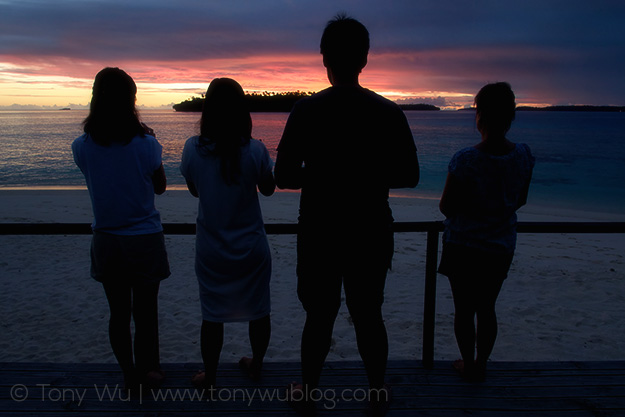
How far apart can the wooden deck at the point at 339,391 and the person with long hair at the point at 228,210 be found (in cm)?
29

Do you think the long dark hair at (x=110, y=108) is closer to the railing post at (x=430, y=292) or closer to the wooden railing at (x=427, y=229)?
the wooden railing at (x=427, y=229)

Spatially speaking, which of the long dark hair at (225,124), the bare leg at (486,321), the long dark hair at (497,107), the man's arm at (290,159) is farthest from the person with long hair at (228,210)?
the bare leg at (486,321)

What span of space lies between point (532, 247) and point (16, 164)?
3172 cm

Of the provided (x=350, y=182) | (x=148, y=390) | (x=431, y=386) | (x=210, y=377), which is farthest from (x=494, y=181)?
(x=148, y=390)

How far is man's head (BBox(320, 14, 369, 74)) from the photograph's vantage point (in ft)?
6.03

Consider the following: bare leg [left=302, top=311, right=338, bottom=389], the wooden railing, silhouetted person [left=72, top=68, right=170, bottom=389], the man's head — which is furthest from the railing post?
silhouetted person [left=72, top=68, right=170, bottom=389]

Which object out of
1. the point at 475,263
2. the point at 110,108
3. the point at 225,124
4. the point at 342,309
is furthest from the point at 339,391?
the point at 342,309

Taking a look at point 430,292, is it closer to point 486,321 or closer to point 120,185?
point 486,321

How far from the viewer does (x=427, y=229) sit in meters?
2.65

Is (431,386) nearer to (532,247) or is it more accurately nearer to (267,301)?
(267,301)

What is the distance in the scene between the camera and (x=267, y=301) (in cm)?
234

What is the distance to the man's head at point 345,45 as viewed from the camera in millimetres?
1838

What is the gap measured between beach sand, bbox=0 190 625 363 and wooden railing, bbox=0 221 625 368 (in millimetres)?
1907
